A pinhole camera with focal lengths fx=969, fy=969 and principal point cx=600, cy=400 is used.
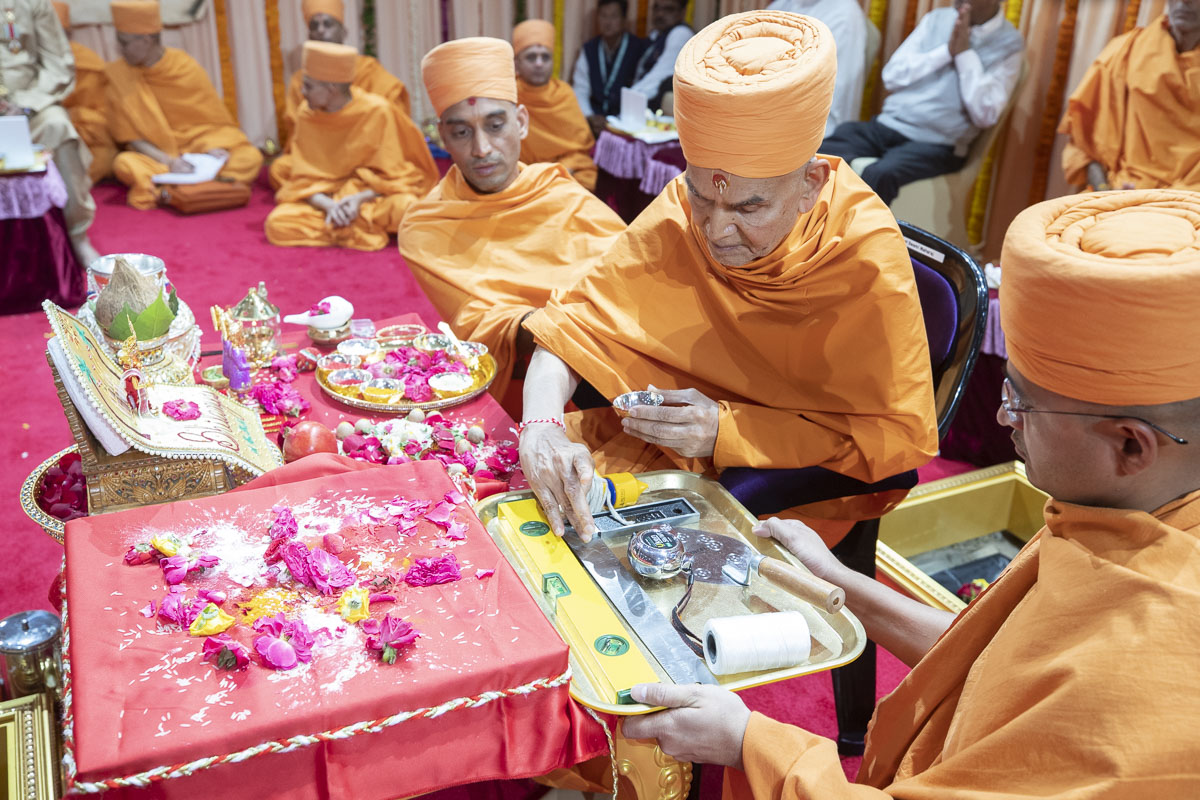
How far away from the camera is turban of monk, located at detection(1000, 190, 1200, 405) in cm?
107

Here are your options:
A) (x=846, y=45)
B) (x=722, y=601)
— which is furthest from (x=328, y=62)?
(x=722, y=601)

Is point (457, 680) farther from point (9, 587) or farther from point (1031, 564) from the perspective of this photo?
point (9, 587)

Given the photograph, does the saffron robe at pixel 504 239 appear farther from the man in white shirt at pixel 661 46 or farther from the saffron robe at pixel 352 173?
the man in white shirt at pixel 661 46

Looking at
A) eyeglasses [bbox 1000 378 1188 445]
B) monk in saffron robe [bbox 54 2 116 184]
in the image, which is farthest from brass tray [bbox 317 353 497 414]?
monk in saffron robe [bbox 54 2 116 184]

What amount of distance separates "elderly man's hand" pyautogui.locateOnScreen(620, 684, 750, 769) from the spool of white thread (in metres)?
0.05

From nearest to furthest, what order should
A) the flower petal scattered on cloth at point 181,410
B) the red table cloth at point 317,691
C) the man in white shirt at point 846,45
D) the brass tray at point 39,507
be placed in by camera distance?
the red table cloth at point 317,691 < the brass tray at point 39,507 < the flower petal scattered on cloth at point 181,410 < the man in white shirt at point 846,45

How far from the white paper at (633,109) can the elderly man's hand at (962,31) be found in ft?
7.25

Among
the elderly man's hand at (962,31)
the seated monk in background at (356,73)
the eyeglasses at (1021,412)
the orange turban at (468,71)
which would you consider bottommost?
the seated monk in background at (356,73)

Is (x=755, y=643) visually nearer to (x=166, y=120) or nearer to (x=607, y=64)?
(x=166, y=120)

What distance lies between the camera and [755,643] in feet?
4.83

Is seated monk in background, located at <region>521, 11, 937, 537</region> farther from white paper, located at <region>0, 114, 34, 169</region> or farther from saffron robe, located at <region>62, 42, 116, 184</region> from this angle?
saffron robe, located at <region>62, 42, 116, 184</region>

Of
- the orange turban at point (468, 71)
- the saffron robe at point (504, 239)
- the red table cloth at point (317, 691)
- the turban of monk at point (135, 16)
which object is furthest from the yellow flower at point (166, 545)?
the turban of monk at point (135, 16)

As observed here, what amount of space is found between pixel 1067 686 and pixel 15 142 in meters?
6.35

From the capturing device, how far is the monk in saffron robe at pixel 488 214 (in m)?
3.41
